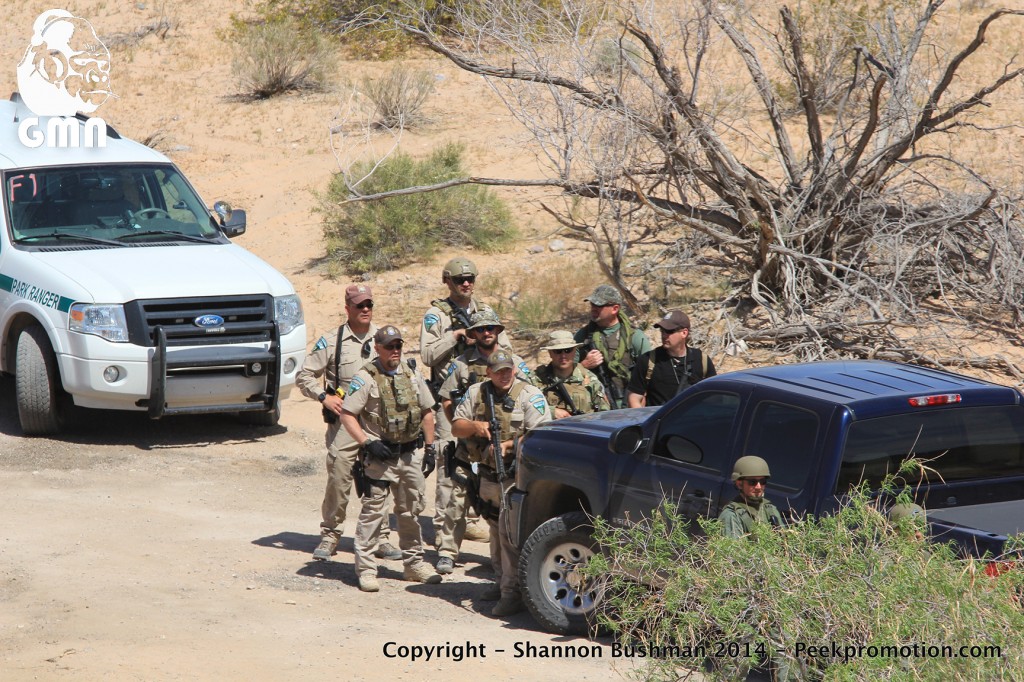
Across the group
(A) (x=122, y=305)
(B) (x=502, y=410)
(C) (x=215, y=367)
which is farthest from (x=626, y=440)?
(A) (x=122, y=305)

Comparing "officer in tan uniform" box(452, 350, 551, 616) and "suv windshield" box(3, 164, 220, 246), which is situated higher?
"suv windshield" box(3, 164, 220, 246)

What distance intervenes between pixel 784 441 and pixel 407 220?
37.8 feet

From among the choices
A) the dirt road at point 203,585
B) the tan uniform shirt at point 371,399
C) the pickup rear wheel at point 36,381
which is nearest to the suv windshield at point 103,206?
the pickup rear wheel at point 36,381

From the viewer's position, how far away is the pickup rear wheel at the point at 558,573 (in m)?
6.29

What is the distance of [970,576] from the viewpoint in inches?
180

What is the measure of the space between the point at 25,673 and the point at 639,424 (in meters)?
3.09

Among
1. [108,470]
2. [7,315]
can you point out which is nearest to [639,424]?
[108,470]

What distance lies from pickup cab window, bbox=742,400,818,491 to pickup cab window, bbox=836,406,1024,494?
0.62 feet

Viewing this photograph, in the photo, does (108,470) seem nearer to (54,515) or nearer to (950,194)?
(54,515)

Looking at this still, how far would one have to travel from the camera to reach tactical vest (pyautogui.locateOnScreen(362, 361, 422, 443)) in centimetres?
707

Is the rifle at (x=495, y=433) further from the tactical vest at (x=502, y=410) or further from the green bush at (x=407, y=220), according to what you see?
the green bush at (x=407, y=220)

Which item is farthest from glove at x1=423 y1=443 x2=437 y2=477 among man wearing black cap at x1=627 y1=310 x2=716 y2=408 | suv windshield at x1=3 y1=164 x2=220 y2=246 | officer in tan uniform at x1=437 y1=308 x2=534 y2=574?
suv windshield at x1=3 y1=164 x2=220 y2=246

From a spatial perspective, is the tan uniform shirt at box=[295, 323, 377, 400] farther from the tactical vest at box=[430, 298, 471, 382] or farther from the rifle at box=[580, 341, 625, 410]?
the rifle at box=[580, 341, 625, 410]

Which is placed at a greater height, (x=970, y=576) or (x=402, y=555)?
(x=970, y=576)
